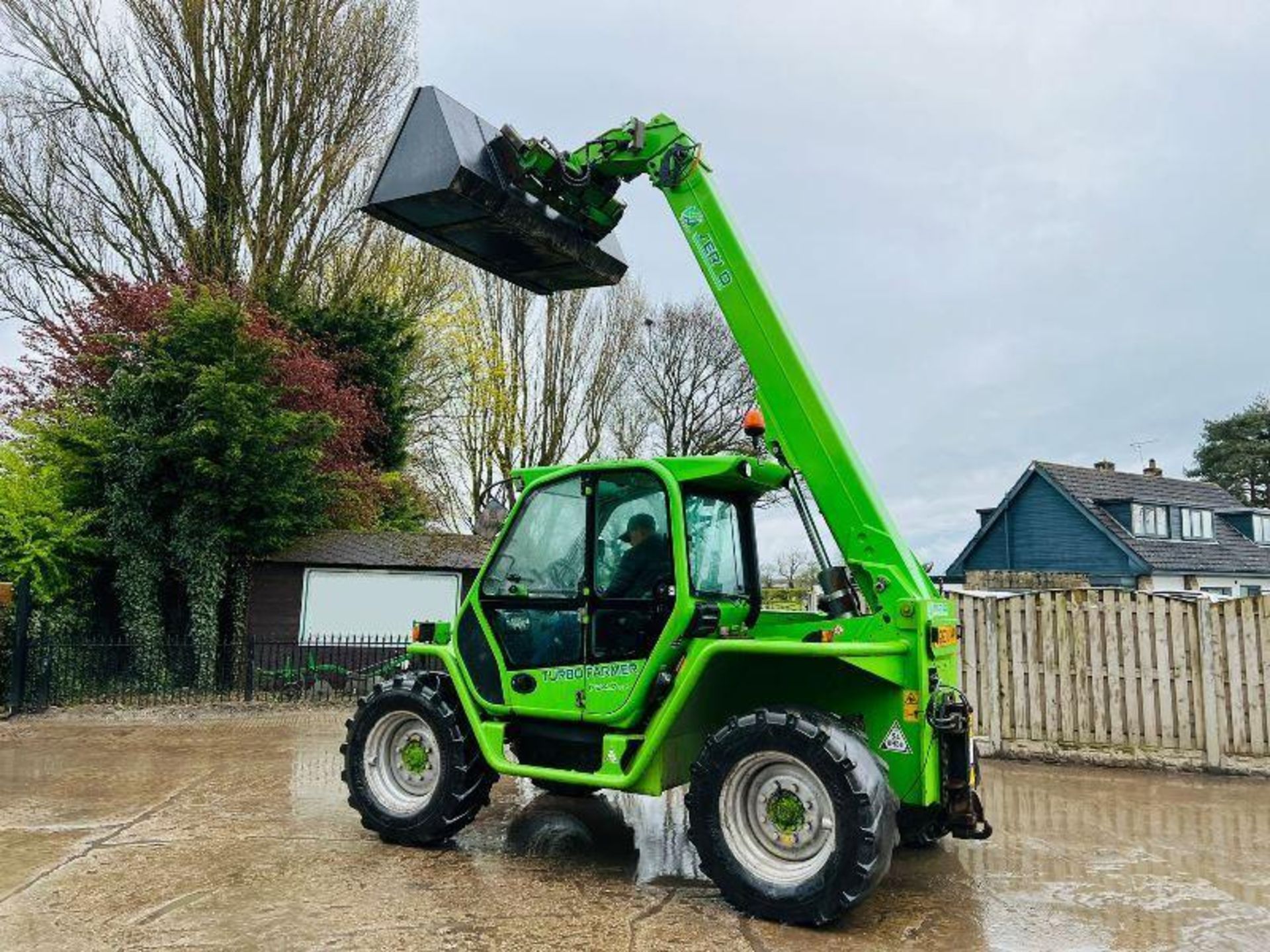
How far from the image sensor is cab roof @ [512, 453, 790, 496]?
193 inches

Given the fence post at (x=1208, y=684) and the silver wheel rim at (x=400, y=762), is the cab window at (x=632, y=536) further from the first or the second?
the fence post at (x=1208, y=684)

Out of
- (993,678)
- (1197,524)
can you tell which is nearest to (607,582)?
(993,678)

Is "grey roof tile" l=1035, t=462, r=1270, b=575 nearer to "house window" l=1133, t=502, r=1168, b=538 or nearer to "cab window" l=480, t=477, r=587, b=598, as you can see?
"house window" l=1133, t=502, r=1168, b=538

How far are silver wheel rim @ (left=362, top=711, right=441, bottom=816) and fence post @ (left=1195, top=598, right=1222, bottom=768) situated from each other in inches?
262

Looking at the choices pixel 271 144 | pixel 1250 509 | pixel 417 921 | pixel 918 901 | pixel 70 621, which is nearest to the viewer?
pixel 417 921

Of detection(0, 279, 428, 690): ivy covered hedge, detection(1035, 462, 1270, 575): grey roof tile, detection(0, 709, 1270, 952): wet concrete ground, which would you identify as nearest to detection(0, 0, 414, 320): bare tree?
detection(0, 279, 428, 690): ivy covered hedge

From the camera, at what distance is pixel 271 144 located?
59.4 ft

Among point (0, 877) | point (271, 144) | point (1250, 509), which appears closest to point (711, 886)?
point (0, 877)

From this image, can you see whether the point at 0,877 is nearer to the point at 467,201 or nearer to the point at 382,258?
the point at 467,201

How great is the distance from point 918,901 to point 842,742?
1.13 m

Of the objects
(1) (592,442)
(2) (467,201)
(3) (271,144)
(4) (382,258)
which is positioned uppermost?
(3) (271,144)

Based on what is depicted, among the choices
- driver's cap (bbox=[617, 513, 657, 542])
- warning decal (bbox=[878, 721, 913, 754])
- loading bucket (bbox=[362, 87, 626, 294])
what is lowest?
warning decal (bbox=[878, 721, 913, 754])

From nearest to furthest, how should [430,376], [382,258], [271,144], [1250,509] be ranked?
[271,144] < [382,258] < [430,376] < [1250,509]

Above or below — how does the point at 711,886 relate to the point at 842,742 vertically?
below
